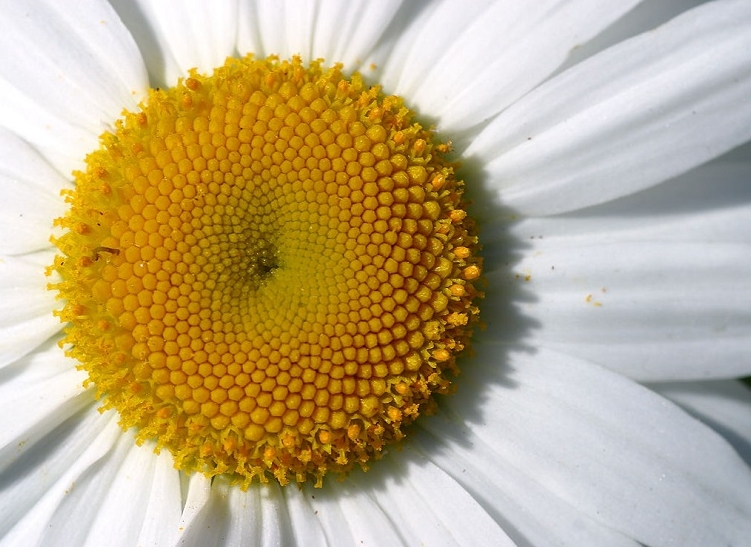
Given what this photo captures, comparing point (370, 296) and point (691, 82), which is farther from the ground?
point (691, 82)

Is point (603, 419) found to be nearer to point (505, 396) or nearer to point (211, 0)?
point (505, 396)

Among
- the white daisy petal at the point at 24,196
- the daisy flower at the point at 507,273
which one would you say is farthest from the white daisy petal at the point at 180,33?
the white daisy petal at the point at 24,196

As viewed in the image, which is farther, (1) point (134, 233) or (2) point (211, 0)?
(2) point (211, 0)

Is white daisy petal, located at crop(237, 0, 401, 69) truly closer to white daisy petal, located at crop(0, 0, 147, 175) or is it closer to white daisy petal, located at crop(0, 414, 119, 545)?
white daisy petal, located at crop(0, 0, 147, 175)

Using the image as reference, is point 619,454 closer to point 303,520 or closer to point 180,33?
point 303,520

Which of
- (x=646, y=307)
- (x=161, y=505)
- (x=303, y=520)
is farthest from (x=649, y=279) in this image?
(x=161, y=505)

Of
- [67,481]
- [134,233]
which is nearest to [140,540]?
[67,481]

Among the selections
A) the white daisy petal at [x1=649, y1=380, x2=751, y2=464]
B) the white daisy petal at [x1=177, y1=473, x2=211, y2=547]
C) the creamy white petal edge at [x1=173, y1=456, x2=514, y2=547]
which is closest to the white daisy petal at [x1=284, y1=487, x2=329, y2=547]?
the creamy white petal edge at [x1=173, y1=456, x2=514, y2=547]
